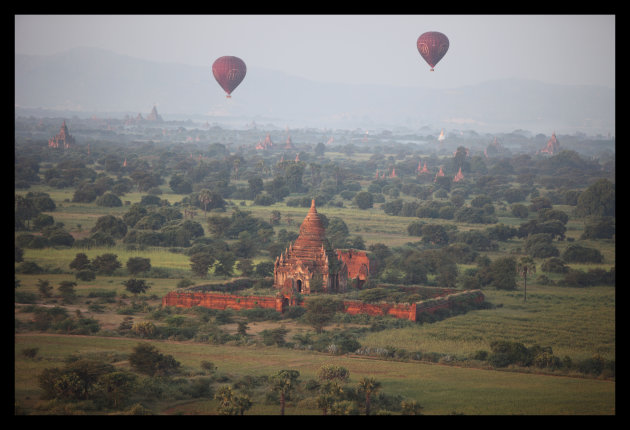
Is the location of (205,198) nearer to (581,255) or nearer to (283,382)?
(581,255)

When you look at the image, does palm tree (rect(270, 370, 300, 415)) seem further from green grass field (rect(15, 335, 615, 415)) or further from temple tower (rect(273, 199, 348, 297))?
temple tower (rect(273, 199, 348, 297))

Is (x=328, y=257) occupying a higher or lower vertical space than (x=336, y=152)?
lower

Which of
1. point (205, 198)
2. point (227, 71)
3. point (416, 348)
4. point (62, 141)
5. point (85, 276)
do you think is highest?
point (227, 71)

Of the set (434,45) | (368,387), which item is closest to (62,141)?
(434,45)

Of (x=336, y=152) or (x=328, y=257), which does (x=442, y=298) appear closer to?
(x=328, y=257)

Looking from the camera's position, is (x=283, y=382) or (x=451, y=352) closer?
(x=283, y=382)

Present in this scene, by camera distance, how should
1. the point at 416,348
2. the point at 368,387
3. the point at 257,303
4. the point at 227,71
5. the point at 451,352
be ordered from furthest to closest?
the point at 227,71
the point at 257,303
the point at 416,348
the point at 451,352
the point at 368,387

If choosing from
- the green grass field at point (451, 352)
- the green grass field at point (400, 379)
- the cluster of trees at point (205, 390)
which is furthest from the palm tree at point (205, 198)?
the cluster of trees at point (205, 390)

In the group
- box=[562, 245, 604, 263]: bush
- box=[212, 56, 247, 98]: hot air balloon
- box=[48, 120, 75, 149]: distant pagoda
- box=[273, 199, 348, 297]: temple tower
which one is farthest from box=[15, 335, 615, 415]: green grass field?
box=[48, 120, 75, 149]: distant pagoda
